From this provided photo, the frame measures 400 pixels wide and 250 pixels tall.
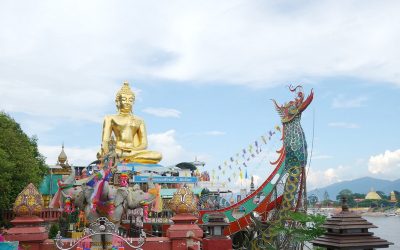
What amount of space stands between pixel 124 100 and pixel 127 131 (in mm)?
2141

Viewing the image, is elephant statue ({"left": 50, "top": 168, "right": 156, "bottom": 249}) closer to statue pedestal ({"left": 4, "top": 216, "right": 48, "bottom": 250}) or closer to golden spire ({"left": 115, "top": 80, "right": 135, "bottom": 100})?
statue pedestal ({"left": 4, "top": 216, "right": 48, "bottom": 250})

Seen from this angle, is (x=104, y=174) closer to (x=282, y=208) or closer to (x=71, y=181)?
(x=71, y=181)

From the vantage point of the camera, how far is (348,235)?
616 cm

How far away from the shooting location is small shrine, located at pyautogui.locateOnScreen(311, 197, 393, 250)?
6064 millimetres

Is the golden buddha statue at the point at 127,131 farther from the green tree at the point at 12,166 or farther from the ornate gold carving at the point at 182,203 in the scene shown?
the ornate gold carving at the point at 182,203

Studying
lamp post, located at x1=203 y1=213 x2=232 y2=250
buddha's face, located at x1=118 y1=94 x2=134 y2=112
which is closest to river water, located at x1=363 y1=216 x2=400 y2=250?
lamp post, located at x1=203 y1=213 x2=232 y2=250

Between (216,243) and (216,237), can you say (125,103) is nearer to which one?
(216,237)

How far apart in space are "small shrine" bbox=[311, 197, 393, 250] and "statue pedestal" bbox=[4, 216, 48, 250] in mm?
8923

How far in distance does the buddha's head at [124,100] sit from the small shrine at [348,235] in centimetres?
2486

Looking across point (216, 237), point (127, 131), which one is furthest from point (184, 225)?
point (127, 131)

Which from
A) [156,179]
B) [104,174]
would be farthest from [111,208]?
[156,179]

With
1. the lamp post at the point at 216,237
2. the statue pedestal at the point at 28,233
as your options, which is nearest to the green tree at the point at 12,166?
the statue pedestal at the point at 28,233

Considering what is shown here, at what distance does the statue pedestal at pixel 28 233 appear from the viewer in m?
12.8

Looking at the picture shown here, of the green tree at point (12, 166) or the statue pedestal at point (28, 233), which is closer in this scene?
the statue pedestal at point (28, 233)
